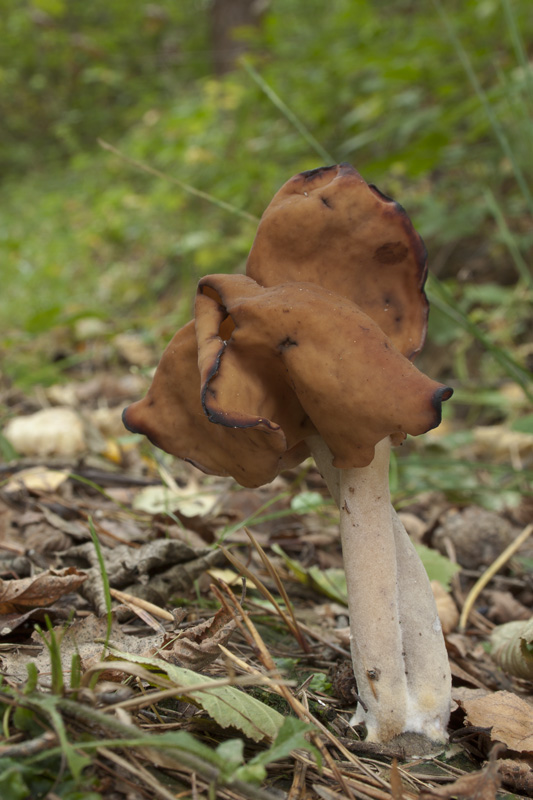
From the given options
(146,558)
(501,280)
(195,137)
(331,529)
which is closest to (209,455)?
(146,558)

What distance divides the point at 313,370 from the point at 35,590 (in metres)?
0.94

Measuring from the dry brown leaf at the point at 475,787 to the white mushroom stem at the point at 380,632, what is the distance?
0.35 metres

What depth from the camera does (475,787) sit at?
1.35m

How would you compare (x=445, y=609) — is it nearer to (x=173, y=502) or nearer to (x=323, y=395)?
(x=173, y=502)

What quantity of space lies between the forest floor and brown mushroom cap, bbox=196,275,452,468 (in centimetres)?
36

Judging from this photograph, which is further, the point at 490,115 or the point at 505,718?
the point at 490,115

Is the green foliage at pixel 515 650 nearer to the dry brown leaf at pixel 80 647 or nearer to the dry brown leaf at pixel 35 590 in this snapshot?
the dry brown leaf at pixel 80 647

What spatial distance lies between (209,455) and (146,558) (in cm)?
57

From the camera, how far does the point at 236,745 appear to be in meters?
1.13

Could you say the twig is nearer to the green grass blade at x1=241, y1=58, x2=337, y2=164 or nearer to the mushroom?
the mushroom

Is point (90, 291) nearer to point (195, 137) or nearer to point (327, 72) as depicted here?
point (195, 137)

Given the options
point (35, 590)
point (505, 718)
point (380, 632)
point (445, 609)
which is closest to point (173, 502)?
point (35, 590)

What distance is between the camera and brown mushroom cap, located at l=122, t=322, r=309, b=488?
169 cm

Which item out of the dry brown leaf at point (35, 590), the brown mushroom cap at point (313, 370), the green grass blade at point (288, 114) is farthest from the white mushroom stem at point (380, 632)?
the green grass blade at point (288, 114)
